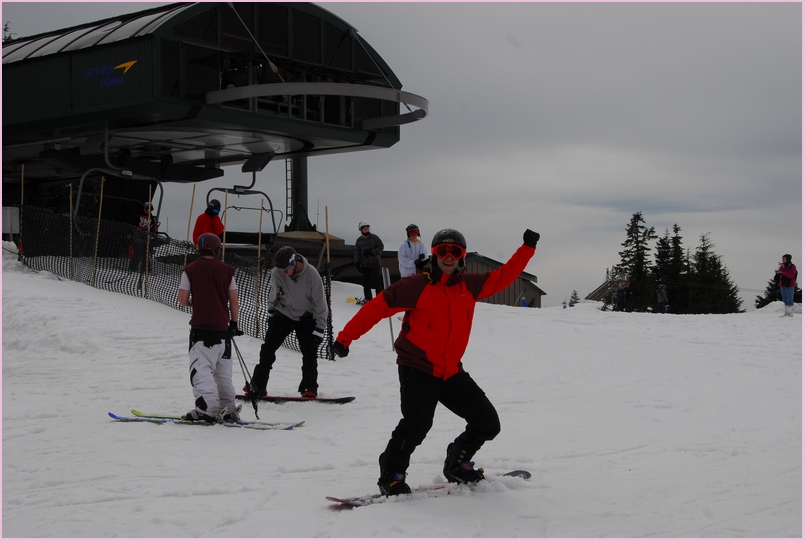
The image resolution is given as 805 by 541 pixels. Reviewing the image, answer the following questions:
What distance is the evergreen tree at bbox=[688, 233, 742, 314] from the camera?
64.4 m

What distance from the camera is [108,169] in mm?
22984

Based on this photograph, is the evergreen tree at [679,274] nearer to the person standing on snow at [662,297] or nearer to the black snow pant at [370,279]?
the person standing on snow at [662,297]

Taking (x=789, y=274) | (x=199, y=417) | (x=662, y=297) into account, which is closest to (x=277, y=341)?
(x=199, y=417)

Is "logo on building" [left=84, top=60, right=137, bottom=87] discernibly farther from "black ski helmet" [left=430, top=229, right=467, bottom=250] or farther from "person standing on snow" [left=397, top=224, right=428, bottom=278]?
"black ski helmet" [left=430, top=229, right=467, bottom=250]

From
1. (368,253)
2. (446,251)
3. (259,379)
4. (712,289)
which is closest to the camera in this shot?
(446,251)

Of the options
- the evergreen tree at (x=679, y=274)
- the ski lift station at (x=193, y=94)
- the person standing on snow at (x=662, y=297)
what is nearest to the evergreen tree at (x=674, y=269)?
the evergreen tree at (x=679, y=274)

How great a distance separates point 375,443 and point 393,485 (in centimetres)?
206

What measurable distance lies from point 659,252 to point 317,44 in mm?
56062

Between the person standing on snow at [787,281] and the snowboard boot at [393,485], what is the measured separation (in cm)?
1623

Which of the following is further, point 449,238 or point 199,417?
point 199,417

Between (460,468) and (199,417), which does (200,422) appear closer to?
(199,417)

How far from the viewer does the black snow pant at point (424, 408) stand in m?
5.63

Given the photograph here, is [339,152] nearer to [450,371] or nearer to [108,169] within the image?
[108,169]

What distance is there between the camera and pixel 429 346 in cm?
562
